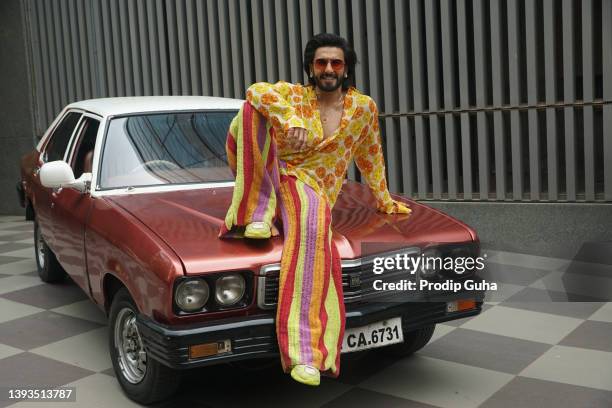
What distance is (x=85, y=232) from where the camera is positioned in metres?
4.09

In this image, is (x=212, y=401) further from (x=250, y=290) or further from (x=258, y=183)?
(x=258, y=183)

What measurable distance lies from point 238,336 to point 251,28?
595cm

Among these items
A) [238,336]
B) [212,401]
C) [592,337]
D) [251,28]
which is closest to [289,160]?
[238,336]

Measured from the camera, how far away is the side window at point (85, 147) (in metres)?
4.58

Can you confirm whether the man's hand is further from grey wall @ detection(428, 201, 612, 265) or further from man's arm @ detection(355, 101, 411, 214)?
grey wall @ detection(428, 201, 612, 265)

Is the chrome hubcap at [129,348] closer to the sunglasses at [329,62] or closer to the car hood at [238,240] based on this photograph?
the car hood at [238,240]

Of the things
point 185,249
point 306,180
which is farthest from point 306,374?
point 306,180

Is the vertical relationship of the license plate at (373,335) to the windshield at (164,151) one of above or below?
below

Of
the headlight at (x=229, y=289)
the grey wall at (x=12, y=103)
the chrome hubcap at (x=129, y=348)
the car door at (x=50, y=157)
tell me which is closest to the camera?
the headlight at (x=229, y=289)

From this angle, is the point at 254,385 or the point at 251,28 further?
the point at 251,28

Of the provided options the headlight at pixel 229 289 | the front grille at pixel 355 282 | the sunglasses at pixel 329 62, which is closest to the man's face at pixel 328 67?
the sunglasses at pixel 329 62

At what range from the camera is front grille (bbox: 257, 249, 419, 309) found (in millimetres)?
3174

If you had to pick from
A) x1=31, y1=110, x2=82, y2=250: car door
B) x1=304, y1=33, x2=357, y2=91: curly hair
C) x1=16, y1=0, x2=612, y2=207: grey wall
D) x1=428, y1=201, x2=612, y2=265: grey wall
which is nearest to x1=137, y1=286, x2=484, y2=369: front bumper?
x1=304, y1=33, x2=357, y2=91: curly hair

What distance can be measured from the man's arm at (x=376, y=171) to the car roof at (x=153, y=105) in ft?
4.06
